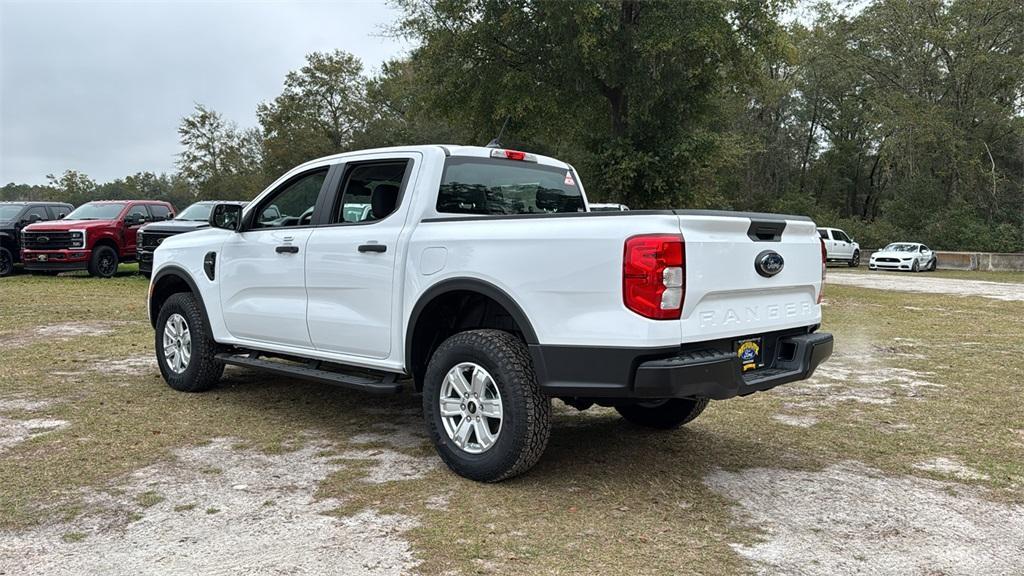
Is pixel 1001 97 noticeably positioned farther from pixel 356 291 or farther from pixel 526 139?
pixel 356 291

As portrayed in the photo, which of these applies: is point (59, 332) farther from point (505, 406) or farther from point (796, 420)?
point (796, 420)

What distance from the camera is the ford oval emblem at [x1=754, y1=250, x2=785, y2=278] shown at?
4.30m

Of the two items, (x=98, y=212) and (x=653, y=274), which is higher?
(x=98, y=212)

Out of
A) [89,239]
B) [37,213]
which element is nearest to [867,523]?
[89,239]

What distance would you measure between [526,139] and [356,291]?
17.7 metres

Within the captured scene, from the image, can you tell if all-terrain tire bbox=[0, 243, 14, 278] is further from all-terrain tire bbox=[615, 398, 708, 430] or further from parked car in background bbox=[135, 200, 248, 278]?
all-terrain tire bbox=[615, 398, 708, 430]

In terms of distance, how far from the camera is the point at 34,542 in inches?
140

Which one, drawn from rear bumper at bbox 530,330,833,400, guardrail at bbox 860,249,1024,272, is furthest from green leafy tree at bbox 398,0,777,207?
guardrail at bbox 860,249,1024,272

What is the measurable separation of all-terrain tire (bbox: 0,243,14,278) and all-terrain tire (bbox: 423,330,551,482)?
19.2 meters

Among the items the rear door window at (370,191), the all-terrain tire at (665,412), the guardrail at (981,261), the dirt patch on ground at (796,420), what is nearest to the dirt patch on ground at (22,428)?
the rear door window at (370,191)

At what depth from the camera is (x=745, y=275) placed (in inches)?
166

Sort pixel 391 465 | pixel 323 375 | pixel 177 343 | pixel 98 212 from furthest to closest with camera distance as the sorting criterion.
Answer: pixel 98 212
pixel 177 343
pixel 323 375
pixel 391 465

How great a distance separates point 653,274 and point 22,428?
Answer: 4.46 meters

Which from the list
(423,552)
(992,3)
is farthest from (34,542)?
(992,3)
